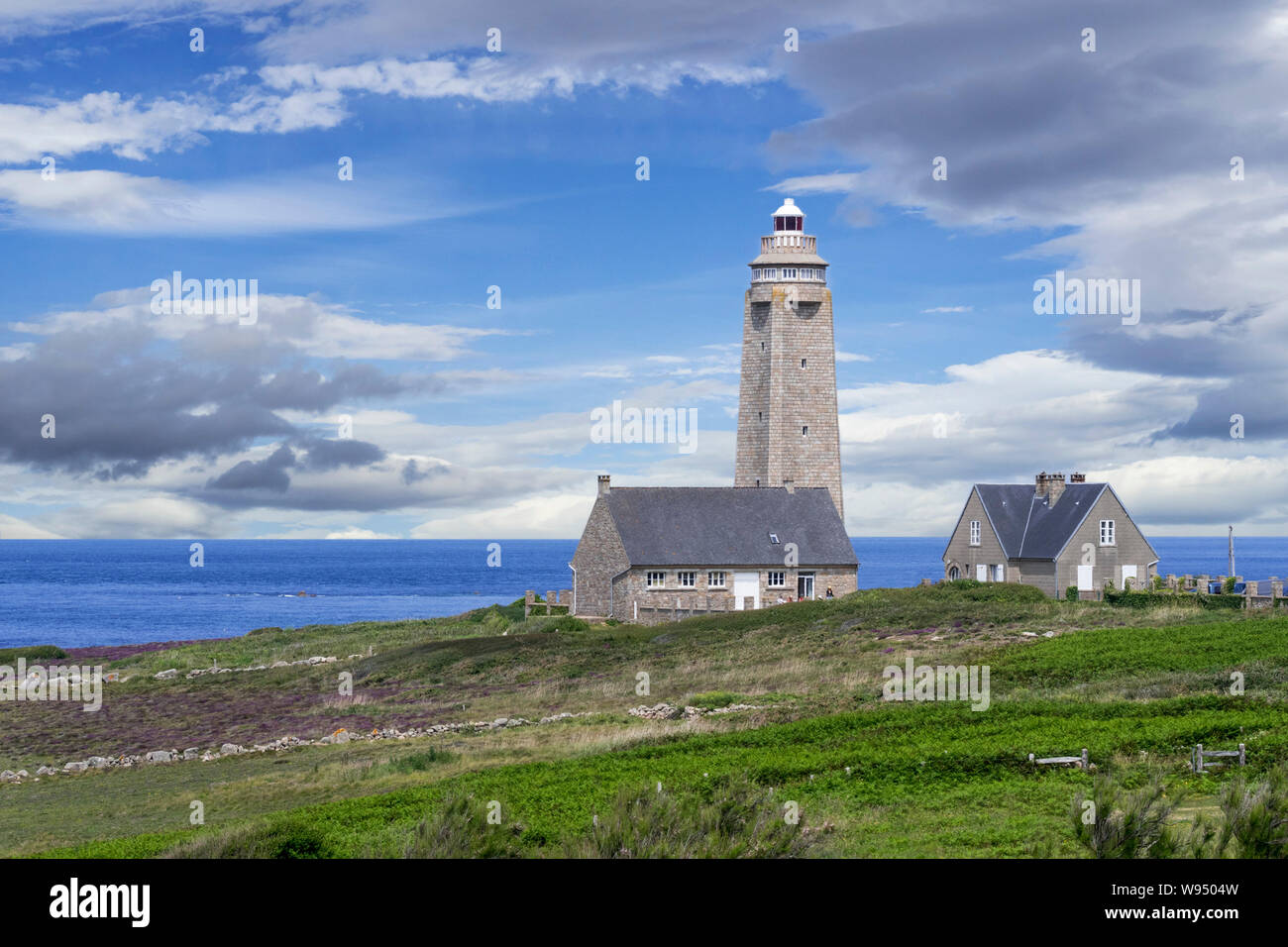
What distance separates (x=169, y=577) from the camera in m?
188

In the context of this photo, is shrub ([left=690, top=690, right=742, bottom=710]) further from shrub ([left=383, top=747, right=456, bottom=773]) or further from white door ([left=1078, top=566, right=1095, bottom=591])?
white door ([left=1078, top=566, right=1095, bottom=591])

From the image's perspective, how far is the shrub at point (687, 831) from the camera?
12.5m

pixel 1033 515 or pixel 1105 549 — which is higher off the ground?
pixel 1033 515

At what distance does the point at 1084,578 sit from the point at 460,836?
54.3 metres

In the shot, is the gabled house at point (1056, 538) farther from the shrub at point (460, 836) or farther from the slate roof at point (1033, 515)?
the shrub at point (460, 836)

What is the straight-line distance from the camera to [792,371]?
69.8 meters

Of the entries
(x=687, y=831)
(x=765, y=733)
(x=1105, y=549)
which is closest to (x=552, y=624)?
(x=1105, y=549)

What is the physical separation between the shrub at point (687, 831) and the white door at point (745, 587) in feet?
163

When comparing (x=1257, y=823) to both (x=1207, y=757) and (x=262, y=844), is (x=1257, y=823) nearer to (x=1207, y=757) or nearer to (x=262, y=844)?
(x=1207, y=757)

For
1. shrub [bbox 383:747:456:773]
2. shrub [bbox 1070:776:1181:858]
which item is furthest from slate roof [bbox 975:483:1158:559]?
shrub [bbox 1070:776:1181:858]

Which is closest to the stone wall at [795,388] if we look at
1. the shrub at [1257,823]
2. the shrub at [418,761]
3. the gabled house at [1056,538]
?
the gabled house at [1056,538]

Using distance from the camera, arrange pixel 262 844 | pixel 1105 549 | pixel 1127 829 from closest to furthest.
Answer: pixel 1127 829 → pixel 262 844 → pixel 1105 549

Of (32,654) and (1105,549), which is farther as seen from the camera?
(32,654)
